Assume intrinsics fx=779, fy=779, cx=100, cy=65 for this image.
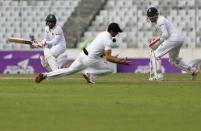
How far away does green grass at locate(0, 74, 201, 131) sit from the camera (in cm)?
1038

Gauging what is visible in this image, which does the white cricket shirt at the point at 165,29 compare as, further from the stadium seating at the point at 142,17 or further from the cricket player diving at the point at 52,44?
the stadium seating at the point at 142,17

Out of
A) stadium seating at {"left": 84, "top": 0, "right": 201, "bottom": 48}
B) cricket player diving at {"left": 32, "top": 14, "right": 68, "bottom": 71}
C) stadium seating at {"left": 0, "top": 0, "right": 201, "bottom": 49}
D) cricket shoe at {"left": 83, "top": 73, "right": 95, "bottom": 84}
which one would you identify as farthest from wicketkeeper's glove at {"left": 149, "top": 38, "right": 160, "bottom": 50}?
stadium seating at {"left": 84, "top": 0, "right": 201, "bottom": 48}

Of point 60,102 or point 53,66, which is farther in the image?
point 53,66

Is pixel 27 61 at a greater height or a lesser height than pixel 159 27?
lesser

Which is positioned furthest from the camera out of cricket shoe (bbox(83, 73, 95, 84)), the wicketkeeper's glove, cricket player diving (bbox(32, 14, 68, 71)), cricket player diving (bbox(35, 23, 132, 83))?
cricket player diving (bbox(32, 14, 68, 71))

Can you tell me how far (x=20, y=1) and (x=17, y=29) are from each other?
2410 millimetres

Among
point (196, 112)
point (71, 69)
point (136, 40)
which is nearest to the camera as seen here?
point (196, 112)

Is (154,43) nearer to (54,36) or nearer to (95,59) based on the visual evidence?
(54,36)

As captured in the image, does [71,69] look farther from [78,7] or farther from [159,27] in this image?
[78,7]

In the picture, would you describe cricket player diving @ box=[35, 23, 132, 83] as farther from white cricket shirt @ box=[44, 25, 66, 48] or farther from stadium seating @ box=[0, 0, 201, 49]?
stadium seating @ box=[0, 0, 201, 49]

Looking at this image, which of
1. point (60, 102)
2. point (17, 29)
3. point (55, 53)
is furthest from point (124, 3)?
point (60, 102)

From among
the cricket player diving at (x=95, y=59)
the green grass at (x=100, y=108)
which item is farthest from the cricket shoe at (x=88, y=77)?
the green grass at (x=100, y=108)

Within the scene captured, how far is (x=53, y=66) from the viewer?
22969 mm

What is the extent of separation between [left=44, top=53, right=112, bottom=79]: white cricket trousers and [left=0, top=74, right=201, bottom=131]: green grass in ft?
3.29
